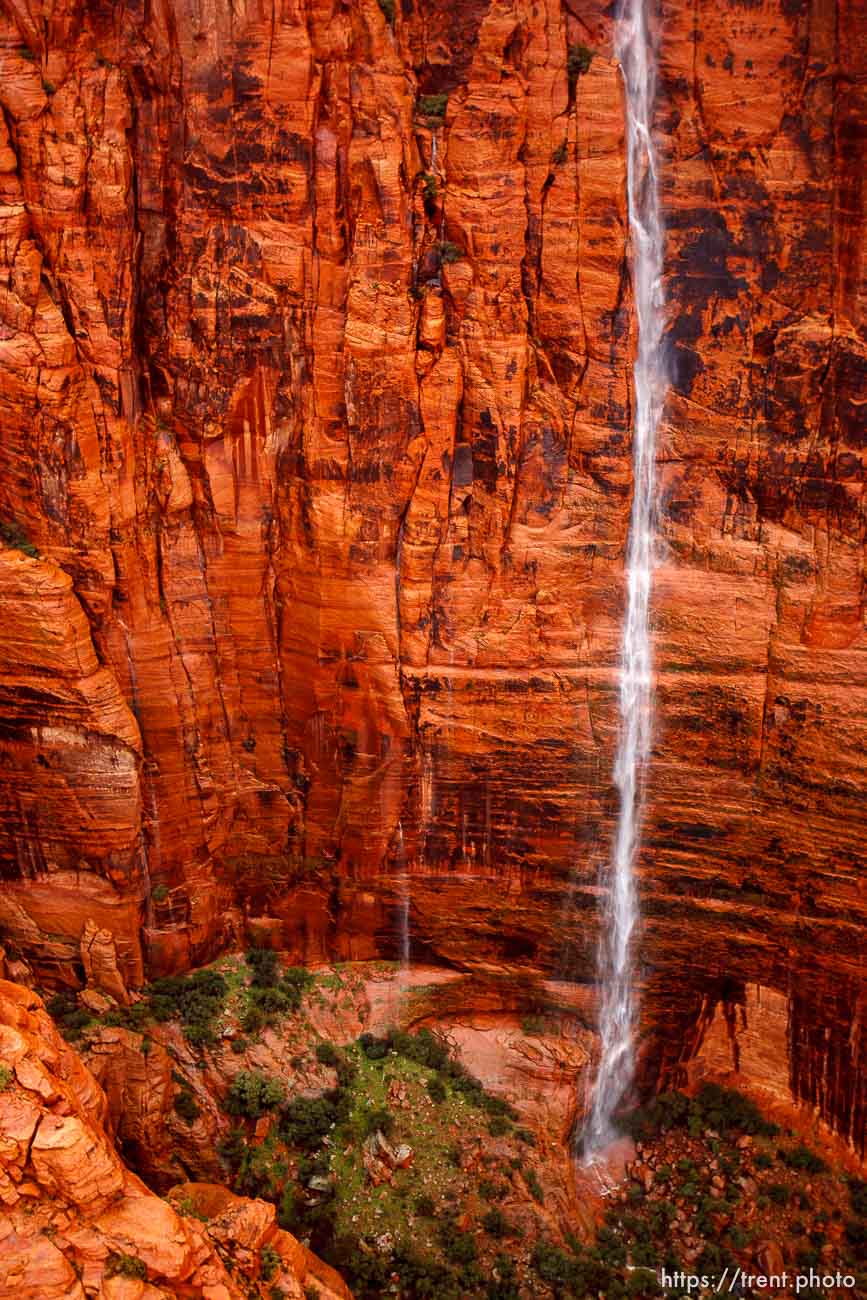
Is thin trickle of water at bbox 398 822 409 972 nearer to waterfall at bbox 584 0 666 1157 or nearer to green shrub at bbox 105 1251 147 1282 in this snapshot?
waterfall at bbox 584 0 666 1157

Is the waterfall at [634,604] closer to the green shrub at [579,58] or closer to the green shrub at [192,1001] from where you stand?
the green shrub at [579,58]

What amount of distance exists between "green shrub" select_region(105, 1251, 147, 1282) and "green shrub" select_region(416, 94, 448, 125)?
22.5 meters

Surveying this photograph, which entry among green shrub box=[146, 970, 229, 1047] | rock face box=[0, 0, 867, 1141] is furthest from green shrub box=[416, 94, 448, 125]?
green shrub box=[146, 970, 229, 1047]

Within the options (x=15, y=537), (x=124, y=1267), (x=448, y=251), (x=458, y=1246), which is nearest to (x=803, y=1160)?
(x=458, y=1246)

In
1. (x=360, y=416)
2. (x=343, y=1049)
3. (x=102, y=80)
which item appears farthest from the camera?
(x=343, y=1049)

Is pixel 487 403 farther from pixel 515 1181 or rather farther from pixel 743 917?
pixel 515 1181

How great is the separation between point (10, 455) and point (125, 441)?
2.40 m

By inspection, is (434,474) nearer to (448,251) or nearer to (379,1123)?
(448,251)

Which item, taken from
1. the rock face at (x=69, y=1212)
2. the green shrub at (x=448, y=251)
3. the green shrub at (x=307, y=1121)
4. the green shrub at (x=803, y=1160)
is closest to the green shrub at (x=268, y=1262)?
the rock face at (x=69, y=1212)

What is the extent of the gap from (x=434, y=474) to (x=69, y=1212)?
54.5ft

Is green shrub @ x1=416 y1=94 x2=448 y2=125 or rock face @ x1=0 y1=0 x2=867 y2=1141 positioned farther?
green shrub @ x1=416 y1=94 x2=448 y2=125

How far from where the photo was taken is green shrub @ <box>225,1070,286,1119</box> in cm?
2786

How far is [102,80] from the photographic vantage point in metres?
26.0

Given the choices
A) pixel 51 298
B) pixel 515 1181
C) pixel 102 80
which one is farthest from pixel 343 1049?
pixel 102 80
